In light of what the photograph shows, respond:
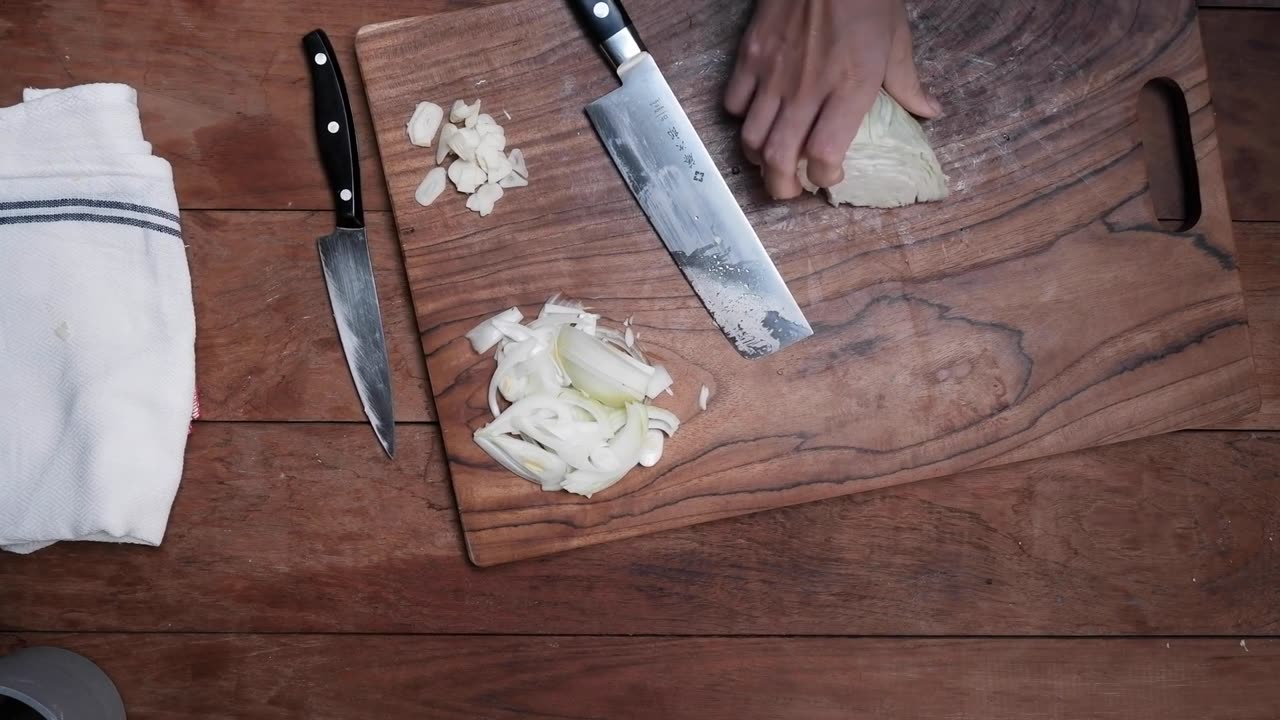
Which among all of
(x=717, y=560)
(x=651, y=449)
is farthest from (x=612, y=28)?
(x=717, y=560)

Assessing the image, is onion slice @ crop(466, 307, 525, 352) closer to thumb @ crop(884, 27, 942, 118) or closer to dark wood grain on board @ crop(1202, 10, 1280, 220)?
thumb @ crop(884, 27, 942, 118)

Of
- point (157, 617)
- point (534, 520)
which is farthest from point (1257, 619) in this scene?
point (157, 617)

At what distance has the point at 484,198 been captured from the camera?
1091 millimetres

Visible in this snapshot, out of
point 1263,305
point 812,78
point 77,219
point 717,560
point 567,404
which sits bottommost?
point 1263,305

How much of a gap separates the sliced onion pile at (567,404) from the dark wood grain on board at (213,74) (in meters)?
0.26

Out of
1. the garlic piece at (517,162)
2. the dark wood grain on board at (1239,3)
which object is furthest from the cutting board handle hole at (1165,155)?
the garlic piece at (517,162)

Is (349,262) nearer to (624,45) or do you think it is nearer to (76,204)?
(76,204)

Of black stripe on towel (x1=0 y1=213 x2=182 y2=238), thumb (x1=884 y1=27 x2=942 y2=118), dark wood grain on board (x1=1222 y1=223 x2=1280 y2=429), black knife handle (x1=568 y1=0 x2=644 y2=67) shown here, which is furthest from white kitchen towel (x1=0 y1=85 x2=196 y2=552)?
dark wood grain on board (x1=1222 y1=223 x2=1280 y2=429)

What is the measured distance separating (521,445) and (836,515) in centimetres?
41

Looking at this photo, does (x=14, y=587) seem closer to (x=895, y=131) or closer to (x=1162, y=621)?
(x=895, y=131)

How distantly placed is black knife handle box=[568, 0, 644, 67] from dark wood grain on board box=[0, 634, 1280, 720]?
28.3 inches

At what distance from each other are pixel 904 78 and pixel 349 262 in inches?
27.6

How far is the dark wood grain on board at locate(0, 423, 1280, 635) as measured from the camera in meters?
1.11

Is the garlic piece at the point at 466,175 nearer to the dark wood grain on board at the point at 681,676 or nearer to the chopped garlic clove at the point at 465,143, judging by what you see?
the chopped garlic clove at the point at 465,143
